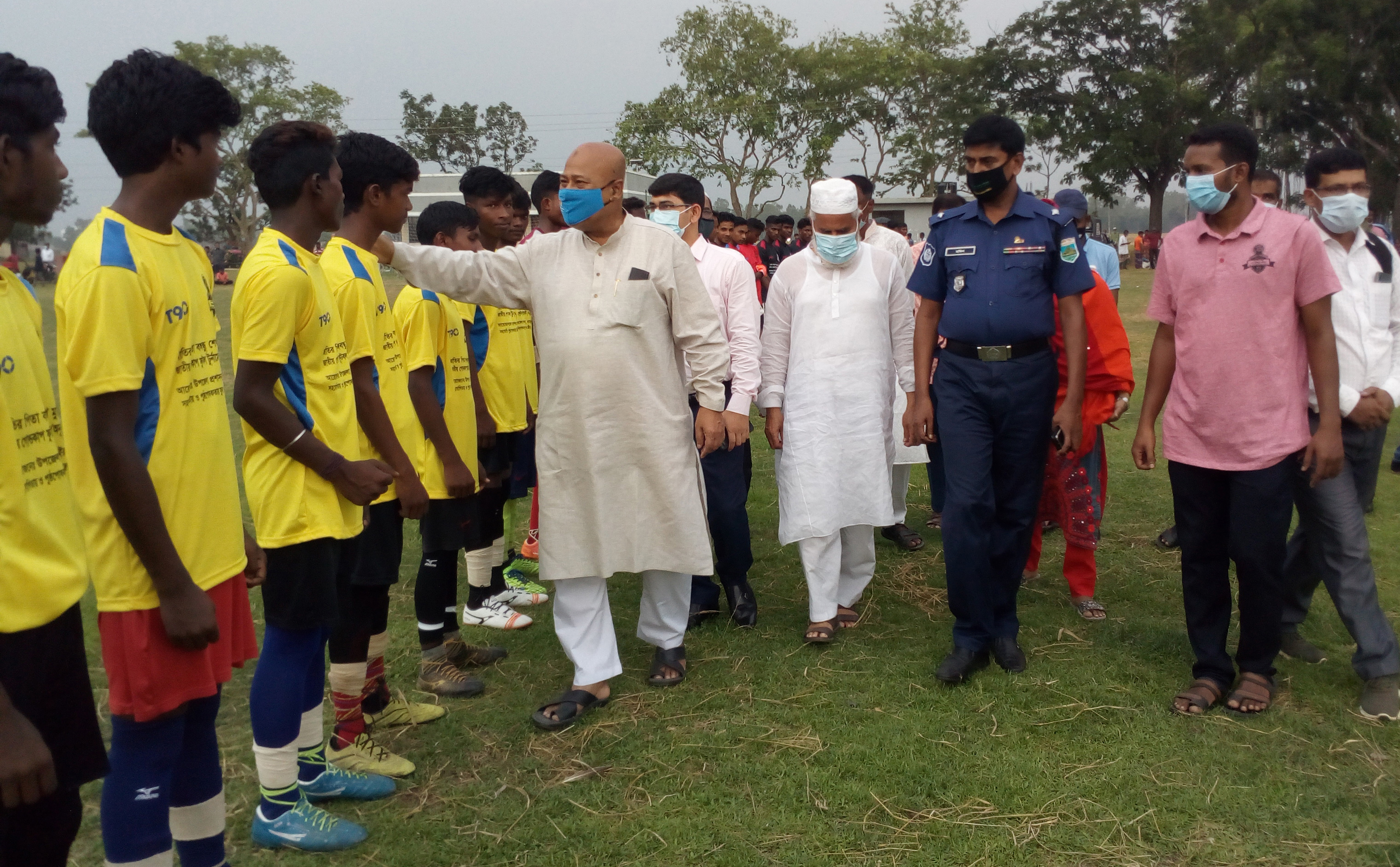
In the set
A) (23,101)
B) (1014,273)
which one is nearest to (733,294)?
(1014,273)

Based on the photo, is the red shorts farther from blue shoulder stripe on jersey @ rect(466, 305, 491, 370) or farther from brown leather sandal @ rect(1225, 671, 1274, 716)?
brown leather sandal @ rect(1225, 671, 1274, 716)

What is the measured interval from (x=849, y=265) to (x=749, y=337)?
1.88 ft

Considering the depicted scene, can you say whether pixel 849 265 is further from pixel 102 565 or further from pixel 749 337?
pixel 102 565

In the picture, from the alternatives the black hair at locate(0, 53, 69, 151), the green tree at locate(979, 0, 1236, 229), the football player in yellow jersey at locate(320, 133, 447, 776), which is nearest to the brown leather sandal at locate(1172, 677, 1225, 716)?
the football player in yellow jersey at locate(320, 133, 447, 776)

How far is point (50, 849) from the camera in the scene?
1.87m

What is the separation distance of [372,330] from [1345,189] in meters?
3.73

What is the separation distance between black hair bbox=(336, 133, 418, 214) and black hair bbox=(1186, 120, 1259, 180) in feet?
9.50

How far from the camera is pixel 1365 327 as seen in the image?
396cm

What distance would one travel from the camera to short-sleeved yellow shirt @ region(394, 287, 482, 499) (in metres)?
4.05

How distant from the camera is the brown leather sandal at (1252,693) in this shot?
3775 millimetres

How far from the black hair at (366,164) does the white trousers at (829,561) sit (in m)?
2.42

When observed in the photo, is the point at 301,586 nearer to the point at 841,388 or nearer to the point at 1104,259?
the point at 841,388

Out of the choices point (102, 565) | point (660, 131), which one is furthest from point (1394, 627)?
point (660, 131)

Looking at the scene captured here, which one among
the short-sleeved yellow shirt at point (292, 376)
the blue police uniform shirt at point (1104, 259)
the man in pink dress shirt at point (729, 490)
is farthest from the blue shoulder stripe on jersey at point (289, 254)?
the blue police uniform shirt at point (1104, 259)
